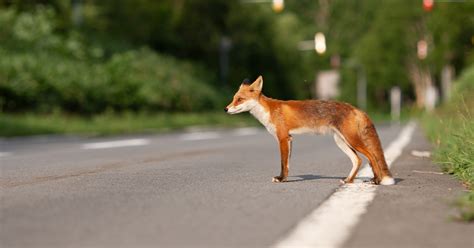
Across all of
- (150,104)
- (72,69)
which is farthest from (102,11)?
(72,69)

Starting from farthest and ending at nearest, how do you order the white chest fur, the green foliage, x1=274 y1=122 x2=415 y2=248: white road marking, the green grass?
the green foliage
the green grass
the white chest fur
x1=274 y1=122 x2=415 y2=248: white road marking

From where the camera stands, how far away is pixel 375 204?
7.67 meters

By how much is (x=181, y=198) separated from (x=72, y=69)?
99.5 ft

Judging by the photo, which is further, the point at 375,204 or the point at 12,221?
the point at 375,204

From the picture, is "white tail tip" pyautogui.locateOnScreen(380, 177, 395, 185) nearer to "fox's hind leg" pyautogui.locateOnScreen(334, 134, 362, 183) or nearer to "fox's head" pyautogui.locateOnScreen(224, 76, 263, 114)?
"fox's hind leg" pyautogui.locateOnScreen(334, 134, 362, 183)

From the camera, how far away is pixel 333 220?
6.69 metres

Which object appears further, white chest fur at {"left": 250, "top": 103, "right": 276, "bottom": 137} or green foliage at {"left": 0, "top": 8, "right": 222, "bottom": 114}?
green foliage at {"left": 0, "top": 8, "right": 222, "bottom": 114}

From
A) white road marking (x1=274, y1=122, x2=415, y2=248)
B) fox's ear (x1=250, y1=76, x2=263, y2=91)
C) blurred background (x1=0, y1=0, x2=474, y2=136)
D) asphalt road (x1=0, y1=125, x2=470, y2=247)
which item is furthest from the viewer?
blurred background (x1=0, y1=0, x2=474, y2=136)

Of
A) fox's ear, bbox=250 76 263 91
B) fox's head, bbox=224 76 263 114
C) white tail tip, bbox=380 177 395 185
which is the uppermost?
fox's ear, bbox=250 76 263 91

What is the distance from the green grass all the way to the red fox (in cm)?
1846

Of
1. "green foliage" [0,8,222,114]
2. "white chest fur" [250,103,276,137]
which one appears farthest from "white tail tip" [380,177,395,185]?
"green foliage" [0,8,222,114]

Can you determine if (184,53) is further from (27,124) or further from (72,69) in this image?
(27,124)

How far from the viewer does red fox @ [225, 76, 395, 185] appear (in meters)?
9.28

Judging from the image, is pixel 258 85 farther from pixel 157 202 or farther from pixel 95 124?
pixel 95 124
